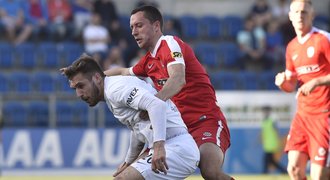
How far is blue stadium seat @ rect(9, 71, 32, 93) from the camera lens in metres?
20.9

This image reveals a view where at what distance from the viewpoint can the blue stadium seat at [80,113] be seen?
20.2 metres

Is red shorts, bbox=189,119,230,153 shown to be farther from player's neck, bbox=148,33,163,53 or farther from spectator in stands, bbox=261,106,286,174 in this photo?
spectator in stands, bbox=261,106,286,174

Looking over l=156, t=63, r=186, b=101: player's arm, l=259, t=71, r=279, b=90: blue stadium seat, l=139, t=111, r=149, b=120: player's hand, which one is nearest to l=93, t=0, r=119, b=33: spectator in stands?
l=259, t=71, r=279, b=90: blue stadium seat

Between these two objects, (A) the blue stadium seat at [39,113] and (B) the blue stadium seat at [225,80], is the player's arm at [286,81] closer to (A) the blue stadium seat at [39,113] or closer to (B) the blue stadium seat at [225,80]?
(A) the blue stadium seat at [39,113]

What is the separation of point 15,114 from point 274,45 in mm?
6706

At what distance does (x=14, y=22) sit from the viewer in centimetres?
2153

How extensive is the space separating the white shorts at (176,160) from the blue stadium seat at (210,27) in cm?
1673

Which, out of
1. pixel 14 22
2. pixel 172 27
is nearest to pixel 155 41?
pixel 172 27

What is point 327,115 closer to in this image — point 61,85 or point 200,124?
point 200,124

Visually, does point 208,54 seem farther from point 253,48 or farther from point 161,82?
point 161,82

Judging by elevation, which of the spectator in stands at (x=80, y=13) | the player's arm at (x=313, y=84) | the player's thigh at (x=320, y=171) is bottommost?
the player's thigh at (x=320, y=171)

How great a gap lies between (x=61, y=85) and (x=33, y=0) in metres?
2.22

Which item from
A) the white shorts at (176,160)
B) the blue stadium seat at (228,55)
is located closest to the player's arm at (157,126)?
the white shorts at (176,160)

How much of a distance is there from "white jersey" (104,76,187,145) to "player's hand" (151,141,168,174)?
0.33 m
